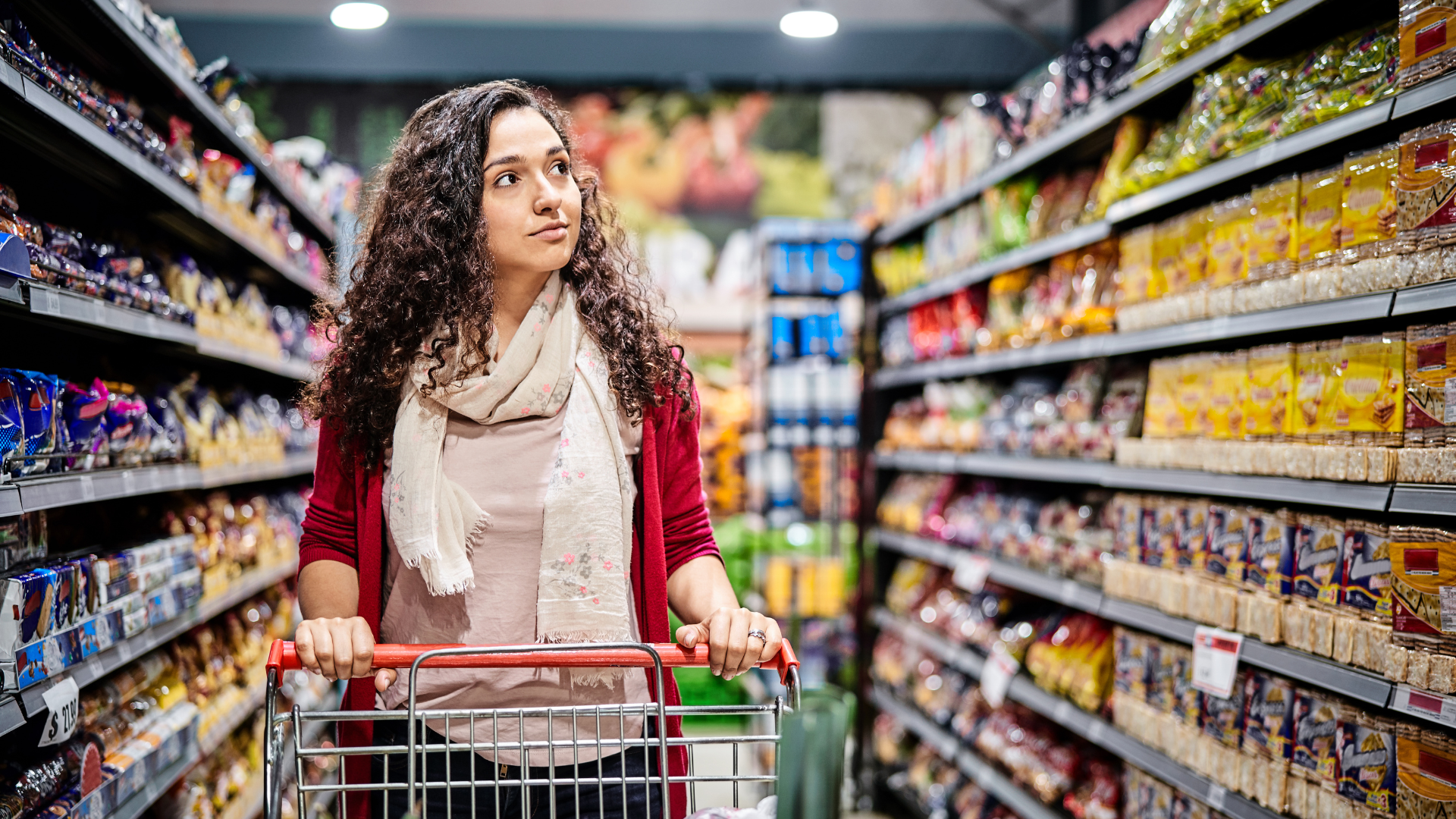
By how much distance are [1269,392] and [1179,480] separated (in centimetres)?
32

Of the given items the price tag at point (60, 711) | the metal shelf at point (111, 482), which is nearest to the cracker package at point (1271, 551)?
the metal shelf at point (111, 482)

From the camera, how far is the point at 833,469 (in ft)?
16.5

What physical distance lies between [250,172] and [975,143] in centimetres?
247

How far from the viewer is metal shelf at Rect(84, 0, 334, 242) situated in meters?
1.98

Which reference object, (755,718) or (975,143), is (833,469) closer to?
(755,718)

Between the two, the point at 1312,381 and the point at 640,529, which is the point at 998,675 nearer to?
A: the point at 1312,381

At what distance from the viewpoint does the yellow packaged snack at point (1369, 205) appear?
1.80 metres

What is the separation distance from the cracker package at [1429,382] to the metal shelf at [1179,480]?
101mm

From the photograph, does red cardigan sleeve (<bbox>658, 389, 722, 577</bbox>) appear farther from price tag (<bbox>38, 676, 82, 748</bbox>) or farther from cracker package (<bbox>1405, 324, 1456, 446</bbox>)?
cracker package (<bbox>1405, 324, 1456, 446</bbox>)

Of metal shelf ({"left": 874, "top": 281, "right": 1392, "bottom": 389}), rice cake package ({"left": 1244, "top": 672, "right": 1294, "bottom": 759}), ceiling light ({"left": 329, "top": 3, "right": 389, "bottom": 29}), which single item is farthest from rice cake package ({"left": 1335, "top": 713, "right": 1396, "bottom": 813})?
ceiling light ({"left": 329, "top": 3, "right": 389, "bottom": 29})

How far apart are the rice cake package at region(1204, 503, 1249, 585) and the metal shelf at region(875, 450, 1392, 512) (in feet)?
0.15

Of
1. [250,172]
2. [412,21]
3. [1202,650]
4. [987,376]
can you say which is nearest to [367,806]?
[1202,650]

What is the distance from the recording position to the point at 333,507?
1577 millimetres

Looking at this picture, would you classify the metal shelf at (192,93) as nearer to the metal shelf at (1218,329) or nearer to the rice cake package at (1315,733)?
the metal shelf at (1218,329)
